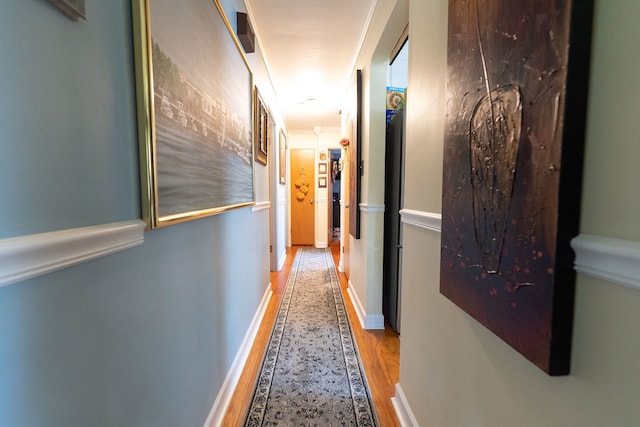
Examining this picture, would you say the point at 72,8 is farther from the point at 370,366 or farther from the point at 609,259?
the point at 370,366

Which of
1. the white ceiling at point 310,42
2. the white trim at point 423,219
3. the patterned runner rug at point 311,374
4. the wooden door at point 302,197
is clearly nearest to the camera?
the white trim at point 423,219

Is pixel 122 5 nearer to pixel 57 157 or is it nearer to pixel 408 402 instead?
pixel 57 157

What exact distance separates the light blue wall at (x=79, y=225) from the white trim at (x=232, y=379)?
1.23 ft

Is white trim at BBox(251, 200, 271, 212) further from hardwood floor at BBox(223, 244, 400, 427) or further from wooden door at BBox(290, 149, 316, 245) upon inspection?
wooden door at BBox(290, 149, 316, 245)

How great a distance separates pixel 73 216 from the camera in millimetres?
520

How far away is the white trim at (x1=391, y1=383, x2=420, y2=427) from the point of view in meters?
1.22

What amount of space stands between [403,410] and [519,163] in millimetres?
1274

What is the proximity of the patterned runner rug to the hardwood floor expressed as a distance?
0.14 feet

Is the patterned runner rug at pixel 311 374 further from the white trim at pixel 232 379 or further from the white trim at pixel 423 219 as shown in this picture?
the white trim at pixel 423 219

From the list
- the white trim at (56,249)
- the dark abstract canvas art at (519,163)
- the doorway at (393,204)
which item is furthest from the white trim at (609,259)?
the doorway at (393,204)

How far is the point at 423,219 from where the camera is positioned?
111 cm

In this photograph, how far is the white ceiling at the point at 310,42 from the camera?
1987mm

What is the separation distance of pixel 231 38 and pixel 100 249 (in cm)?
133

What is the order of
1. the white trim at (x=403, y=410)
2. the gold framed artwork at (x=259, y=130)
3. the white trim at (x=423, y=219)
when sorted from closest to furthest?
the white trim at (x=423, y=219) → the white trim at (x=403, y=410) → the gold framed artwork at (x=259, y=130)
